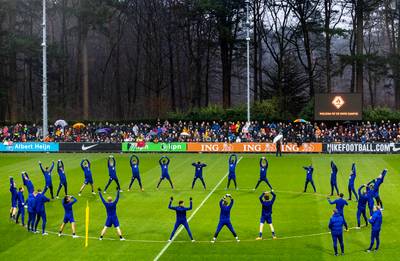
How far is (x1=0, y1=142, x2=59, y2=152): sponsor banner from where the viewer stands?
178 feet

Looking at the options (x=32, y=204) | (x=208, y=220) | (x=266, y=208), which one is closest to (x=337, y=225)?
(x=266, y=208)

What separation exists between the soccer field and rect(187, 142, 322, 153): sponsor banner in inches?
346

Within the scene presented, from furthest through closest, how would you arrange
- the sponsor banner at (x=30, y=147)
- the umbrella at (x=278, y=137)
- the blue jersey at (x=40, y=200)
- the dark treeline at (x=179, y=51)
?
the dark treeline at (x=179, y=51) < the sponsor banner at (x=30, y=147) < the umbrella at (x=278, y=137) < the blue jersey at (x=40, y=200)

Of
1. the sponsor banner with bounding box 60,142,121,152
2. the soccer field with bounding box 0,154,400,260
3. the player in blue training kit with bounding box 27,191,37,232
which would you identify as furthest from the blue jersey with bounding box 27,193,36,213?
the sponsor banner with bounding box 60,142,121,152

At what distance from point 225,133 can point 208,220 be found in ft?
100

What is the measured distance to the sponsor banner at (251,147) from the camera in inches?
2018

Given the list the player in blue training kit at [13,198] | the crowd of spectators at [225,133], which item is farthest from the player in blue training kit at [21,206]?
the crowd of spectators at [225,133]

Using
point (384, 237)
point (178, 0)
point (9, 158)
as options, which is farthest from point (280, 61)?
point (384, 237)

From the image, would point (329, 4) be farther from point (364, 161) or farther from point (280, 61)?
point (364, 161)

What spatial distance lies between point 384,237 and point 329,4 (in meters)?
54.9

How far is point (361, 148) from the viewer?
50.4 metres

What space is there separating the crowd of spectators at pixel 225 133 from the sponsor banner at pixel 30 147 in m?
0.80

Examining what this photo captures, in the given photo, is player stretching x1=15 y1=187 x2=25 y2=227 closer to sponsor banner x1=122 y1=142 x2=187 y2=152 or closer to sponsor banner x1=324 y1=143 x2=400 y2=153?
sponsor banner x1=122 y1=142 x2=187 y2=152

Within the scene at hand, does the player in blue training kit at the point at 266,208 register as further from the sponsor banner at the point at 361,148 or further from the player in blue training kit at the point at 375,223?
the sponsor banner at the point at 361,148
